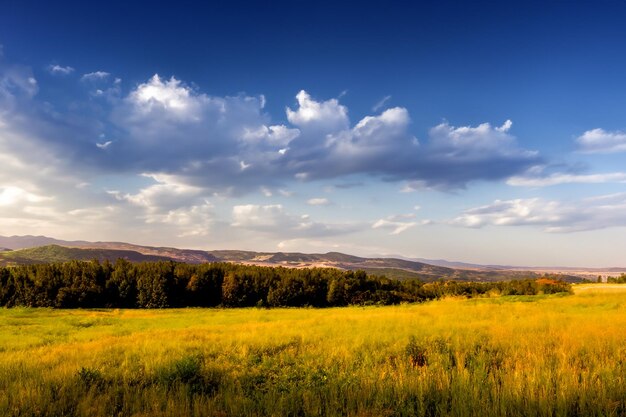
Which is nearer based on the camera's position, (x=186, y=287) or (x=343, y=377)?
(x=343, y=377)

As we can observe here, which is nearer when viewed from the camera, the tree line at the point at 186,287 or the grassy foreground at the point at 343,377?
the grassy foreground at the point at 343,377

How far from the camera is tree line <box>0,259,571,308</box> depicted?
61312 millimetres

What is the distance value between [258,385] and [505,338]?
7296 mm

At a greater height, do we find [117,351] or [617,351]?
[617,351]

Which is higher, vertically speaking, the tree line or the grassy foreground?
the grassy foreground

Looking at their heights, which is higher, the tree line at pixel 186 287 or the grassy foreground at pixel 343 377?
the grassy foreground at pixel 343 377

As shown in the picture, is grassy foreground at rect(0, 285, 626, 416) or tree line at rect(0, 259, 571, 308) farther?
tree line at rect(0, 259, 571, 308)

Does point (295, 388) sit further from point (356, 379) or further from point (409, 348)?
point (409, 348)

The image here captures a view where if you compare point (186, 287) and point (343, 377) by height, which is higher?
point (343, 377)

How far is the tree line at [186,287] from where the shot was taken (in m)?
61.3

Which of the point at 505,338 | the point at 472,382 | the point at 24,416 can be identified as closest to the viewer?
the point at 24,416

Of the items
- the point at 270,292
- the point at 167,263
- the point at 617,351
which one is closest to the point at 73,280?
the point at 167,263

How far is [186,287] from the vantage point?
65.6 metres

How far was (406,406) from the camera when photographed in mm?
5609
